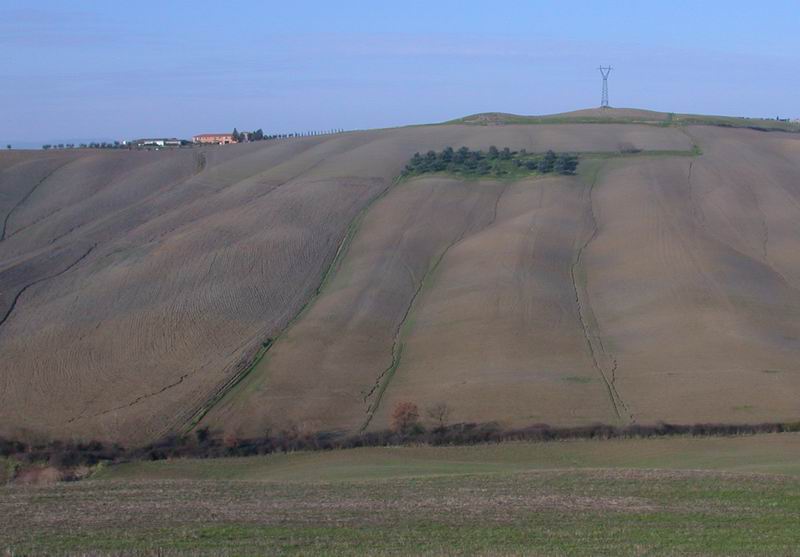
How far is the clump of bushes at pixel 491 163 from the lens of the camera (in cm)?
7275

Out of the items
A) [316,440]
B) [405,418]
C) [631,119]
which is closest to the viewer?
[316,440]

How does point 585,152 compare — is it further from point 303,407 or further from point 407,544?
point 407,544

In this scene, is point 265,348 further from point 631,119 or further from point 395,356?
point 631,119

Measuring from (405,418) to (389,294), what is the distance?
15.9 meters

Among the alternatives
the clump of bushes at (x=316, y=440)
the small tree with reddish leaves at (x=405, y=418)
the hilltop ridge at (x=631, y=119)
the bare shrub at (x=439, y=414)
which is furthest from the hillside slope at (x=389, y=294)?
the hilltop ridge at (x=631, y=119)

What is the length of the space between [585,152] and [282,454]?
55.2 meters

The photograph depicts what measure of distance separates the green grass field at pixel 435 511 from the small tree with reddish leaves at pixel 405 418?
4.27 metres

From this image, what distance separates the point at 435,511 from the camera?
17.5 meters

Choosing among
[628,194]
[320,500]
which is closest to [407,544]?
[320,500]

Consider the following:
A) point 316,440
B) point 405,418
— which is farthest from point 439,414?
point 316,440

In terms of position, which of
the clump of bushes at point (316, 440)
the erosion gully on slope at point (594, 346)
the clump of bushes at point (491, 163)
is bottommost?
the clump of bushes at point (316, 440)

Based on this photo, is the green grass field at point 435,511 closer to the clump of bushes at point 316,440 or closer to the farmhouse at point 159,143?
the clump of bushes at point 316,440

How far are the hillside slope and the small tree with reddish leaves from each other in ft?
3.29

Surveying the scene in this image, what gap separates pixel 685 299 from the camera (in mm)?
42969
